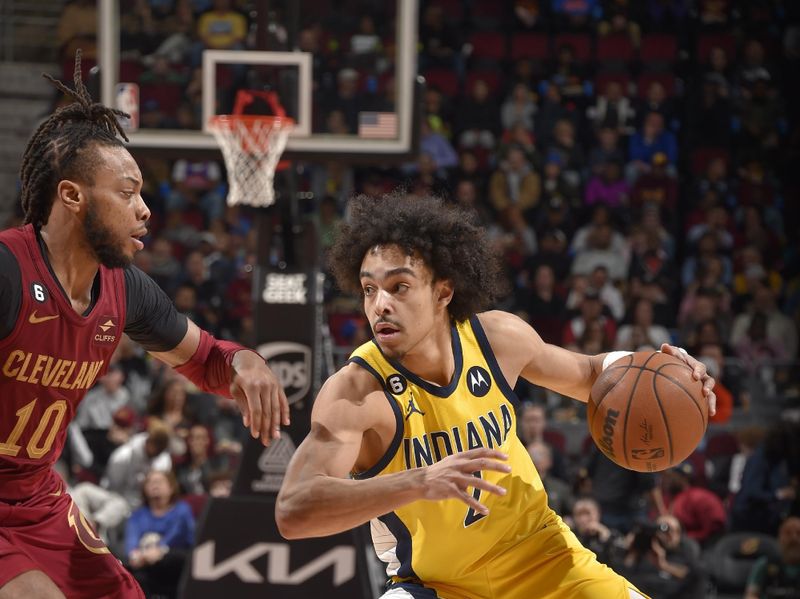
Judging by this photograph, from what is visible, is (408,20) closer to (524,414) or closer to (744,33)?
(524,414)

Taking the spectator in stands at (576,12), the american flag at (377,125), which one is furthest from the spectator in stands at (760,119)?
the american flag at (377,125)

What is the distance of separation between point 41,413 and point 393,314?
3.58ft

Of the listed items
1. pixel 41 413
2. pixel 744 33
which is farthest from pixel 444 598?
pixel 744 33

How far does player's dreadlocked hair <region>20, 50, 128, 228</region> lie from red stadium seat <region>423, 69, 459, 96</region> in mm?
8992

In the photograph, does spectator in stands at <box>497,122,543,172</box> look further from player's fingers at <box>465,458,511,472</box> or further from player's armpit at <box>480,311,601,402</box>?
player's fingers at <box>465,458,511,472</box>

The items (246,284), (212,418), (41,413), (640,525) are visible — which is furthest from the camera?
(246,284)

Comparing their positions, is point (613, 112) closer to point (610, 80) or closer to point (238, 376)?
point (610, 80)

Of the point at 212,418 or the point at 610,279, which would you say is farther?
the point at 610,279

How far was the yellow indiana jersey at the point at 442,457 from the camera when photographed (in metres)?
3.71

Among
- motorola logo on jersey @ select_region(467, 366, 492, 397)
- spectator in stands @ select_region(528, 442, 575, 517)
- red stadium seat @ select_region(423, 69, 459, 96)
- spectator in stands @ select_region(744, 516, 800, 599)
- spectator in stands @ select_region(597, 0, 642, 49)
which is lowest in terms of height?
spectator in stands @ select_region(744, 516, 800, 599)

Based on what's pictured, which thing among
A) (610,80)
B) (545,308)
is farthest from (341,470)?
(610,80)

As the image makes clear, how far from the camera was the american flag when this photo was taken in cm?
713

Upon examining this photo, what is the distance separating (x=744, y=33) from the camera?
13453mm

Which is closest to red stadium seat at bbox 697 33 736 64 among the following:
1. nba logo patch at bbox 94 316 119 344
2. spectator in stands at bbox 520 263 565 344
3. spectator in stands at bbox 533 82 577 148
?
spectator in stands at bbox 533 82 577 148
